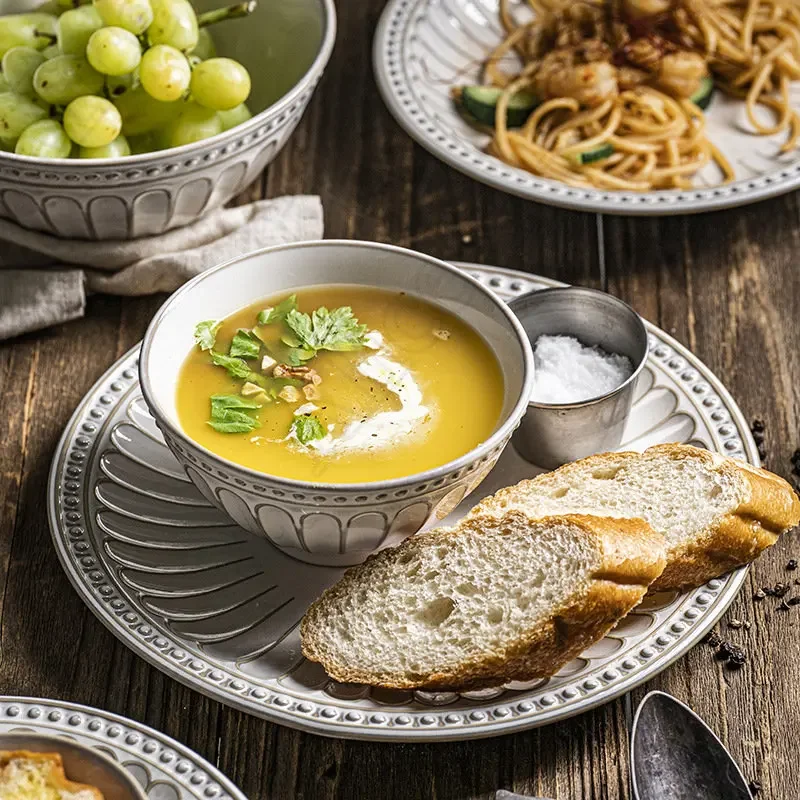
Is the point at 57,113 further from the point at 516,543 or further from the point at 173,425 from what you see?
the point at 516,543

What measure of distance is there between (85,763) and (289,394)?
820mm

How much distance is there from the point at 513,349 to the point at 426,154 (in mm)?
1481

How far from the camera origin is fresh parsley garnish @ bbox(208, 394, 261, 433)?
240cm

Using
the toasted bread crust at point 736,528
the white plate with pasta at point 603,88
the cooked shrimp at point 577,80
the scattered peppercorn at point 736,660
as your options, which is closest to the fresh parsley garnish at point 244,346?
the toasted bread crust at point 736,528

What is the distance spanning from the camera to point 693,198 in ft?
10.7

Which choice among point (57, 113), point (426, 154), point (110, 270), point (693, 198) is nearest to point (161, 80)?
point (57, 113)

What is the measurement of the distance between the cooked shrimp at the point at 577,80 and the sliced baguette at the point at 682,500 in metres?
1.58

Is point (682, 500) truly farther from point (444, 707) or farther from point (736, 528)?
point (444, 707)

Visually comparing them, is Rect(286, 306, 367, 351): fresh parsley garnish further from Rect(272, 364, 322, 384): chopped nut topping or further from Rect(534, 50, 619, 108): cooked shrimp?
Rect(534, 50, 619, 108): cooked shrimp

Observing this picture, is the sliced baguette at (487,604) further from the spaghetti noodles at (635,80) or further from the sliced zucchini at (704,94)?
the sliced zucchini at (704,94)

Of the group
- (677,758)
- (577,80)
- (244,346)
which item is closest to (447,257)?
(577,80)

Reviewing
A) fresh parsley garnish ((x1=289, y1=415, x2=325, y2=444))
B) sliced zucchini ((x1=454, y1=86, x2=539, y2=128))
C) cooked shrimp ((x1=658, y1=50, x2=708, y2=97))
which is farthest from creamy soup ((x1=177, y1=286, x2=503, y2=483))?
cooked shrimp ((x1=658, y1=50, x2=708, y2=97))

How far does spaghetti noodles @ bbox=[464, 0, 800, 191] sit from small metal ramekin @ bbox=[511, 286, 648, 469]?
806 millimetres

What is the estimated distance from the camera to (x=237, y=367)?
253 cm
